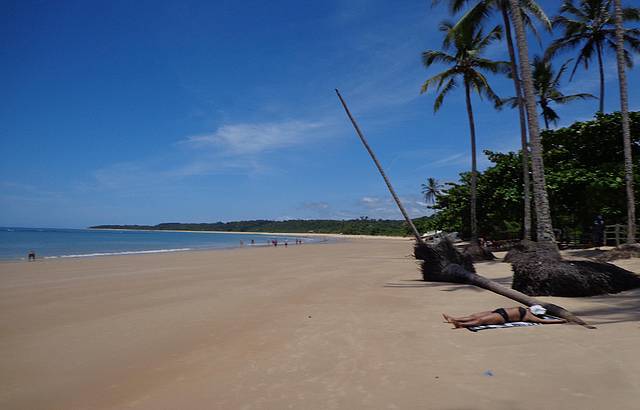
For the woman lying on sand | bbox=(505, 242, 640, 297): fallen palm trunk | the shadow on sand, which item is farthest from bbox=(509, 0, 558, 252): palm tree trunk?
the woman lying on sand

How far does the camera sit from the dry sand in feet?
11.2

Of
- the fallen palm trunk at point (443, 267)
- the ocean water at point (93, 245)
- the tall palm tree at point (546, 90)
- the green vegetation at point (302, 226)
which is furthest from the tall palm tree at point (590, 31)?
the green vegetation at point (302, 226)

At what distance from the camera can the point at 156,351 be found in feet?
16.8

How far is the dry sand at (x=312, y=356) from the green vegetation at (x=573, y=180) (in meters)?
11.7

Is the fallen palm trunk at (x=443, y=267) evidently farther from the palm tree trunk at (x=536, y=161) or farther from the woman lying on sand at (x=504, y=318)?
the woman lying on sand at (x=504, y=318)

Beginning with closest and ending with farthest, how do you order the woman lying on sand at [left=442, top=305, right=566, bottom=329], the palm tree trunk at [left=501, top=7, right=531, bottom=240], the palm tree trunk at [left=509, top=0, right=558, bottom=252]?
the woman lying on sand at [left=442, top=305, right=566, bottom=329], the palm tree trunk at [left=509, top=0, right=558, bottom=252], the palm tree trunk at [left=501, top=7, right=531, bottom=240]

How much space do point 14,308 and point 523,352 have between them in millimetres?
9558

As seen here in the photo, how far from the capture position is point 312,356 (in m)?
4.58

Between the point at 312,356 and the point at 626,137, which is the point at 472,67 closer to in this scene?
the point at 626,137

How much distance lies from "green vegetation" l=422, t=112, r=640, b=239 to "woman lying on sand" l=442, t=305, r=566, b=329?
43.7 ft

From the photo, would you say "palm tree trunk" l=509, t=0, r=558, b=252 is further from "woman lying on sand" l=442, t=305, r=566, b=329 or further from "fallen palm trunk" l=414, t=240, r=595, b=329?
"woman lying on sand" l=442, t=305, r=566, b=329

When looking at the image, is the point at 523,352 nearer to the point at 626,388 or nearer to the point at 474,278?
the point at 626,388

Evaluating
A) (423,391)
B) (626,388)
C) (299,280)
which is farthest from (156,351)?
(299,280)

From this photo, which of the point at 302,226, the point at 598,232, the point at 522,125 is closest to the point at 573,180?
the point at 598,232
